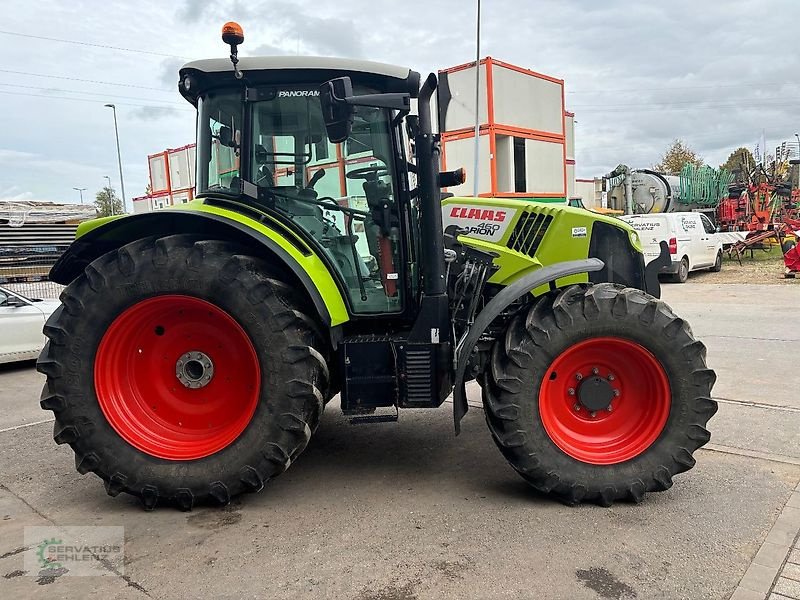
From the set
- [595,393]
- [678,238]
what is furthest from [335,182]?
[678,238]

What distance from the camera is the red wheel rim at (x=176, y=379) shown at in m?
3.67

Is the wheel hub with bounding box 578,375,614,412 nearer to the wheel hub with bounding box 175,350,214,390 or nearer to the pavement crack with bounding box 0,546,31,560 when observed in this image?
the wheel hub with bounding box 175,350,214,390

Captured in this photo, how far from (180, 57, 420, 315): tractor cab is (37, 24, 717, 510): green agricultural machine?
0.01 metres

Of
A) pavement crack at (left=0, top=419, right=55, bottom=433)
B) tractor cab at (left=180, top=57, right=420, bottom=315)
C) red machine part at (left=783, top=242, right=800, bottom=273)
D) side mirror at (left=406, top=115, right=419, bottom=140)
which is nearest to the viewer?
tractor cab at (left=180, top=57, right=420, bottom=315)

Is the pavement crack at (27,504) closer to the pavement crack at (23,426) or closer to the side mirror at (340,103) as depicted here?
the pavement crack at (23,426)

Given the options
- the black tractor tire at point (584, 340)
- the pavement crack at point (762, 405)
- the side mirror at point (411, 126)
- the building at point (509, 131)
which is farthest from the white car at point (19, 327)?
the building at point (509, 131)

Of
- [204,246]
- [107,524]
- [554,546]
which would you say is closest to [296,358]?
[204,246]

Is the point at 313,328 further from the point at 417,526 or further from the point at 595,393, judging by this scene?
the point at 595,393

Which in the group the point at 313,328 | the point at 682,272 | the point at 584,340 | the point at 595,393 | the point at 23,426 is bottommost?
the point at 23,426

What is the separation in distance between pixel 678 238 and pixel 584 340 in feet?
45.2

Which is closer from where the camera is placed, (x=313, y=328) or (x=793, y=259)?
(x=313, y=328)

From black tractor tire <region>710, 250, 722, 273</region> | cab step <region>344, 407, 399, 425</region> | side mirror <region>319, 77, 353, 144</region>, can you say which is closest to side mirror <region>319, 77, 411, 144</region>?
side mirror <region>319, 77, 353, 144</region>

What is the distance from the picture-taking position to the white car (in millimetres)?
7949

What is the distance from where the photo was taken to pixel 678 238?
15812 millimetres
